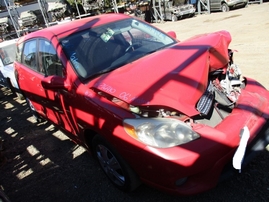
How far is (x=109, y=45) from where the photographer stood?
3.15 meters

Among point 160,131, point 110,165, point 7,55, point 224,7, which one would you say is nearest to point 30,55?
point 110,165

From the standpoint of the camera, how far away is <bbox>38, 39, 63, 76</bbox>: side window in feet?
10.1

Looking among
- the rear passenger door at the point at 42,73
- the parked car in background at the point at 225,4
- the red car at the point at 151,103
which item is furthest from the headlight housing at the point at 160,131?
the parked car in background at the point at 225,4

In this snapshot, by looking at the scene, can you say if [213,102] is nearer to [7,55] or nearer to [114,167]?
[114,167]

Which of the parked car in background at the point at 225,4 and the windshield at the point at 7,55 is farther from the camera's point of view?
the parked car in background at the point at 225,4

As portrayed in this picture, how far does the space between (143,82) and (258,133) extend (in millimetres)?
1137

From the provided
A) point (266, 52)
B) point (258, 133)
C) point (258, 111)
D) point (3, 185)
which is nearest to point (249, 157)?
point (258, 133)

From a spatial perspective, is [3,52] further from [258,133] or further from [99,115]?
[258,133]

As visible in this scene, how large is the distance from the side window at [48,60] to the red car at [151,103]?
13mm

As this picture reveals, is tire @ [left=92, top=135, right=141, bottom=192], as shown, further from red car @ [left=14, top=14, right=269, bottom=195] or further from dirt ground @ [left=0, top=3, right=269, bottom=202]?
dirt ground @ [left=0, top=3, right=269, bottom=202]

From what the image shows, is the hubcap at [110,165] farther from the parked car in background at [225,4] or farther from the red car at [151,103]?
the parked car in background at [225,4]

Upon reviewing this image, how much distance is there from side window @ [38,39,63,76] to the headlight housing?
138 cm

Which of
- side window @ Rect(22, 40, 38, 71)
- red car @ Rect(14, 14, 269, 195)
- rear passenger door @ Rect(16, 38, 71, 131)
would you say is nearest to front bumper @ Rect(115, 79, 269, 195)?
red car @ Rect(14, 14, 269, 195)

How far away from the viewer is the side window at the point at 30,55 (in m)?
3.80
